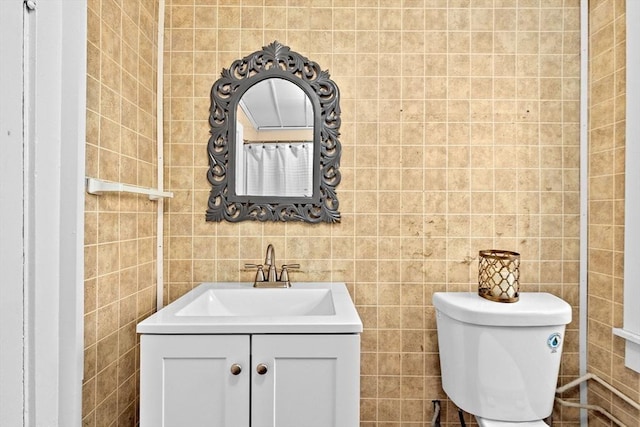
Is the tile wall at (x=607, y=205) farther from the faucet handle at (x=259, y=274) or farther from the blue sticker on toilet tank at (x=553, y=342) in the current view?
the faucet handle at (x=259, y=274)

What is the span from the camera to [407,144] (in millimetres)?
1509

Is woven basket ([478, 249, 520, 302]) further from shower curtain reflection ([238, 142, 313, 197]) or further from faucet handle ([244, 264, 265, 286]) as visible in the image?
faucet handle ([244, 264, 265, 286])

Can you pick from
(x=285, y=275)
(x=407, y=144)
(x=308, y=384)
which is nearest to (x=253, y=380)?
(x=308, y=384)

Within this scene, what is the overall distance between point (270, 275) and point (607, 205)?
1.33 m

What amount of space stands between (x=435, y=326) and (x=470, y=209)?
0.51 metres

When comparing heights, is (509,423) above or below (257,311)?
below

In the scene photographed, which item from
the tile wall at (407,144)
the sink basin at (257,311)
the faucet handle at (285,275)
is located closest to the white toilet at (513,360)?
the tile wall at (407,144)

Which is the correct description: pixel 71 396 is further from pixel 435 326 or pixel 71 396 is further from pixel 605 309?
pixel 605 309

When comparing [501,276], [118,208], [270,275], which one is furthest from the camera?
[270,275]

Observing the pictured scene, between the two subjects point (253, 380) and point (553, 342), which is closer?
point (253, 380)

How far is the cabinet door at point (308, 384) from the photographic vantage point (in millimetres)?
1006

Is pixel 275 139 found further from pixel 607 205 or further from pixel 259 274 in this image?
pixel 607 205

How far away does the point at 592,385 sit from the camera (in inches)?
56.3

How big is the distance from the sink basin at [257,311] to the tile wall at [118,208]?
18cm
